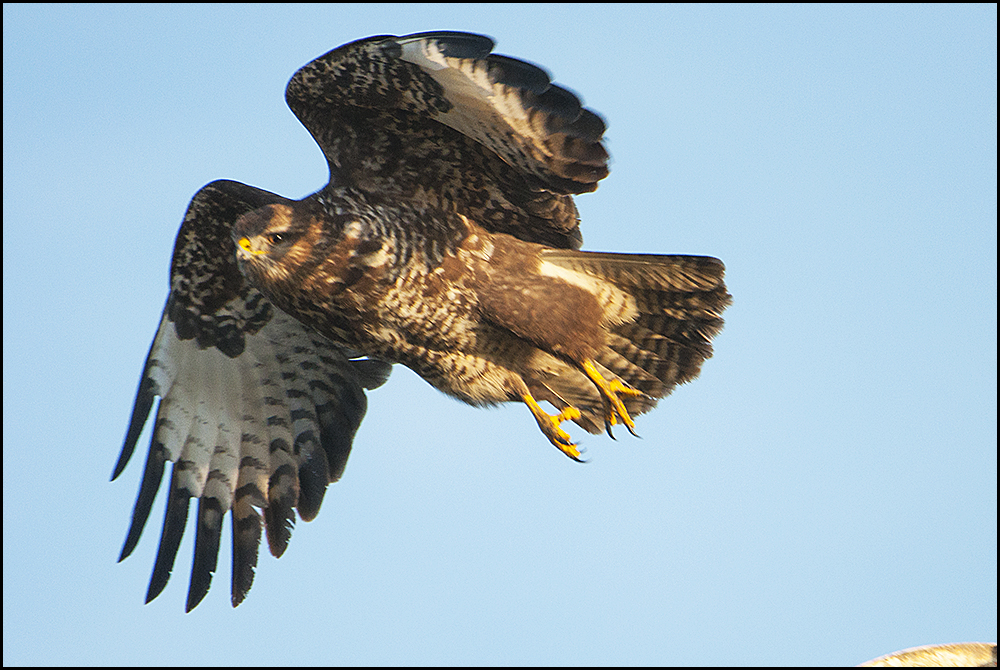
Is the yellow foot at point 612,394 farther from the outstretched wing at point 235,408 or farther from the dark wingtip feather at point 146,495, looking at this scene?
the dark wingtip feather at point 146,495

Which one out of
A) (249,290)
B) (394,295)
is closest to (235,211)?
(249,290)

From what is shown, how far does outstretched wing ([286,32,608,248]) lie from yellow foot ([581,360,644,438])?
0.68m

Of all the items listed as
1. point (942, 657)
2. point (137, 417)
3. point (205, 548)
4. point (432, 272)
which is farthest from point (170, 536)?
point (942, 657)

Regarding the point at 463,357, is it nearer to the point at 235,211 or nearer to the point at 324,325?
the point at 324,325

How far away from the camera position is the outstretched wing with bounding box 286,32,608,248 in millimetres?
5613

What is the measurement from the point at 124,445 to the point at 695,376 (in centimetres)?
318

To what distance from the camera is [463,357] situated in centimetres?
661

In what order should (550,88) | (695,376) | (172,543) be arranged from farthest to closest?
(172,543) < (695,376) < (550,88)

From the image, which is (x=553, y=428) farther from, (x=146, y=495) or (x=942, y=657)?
(x=942, y=657)

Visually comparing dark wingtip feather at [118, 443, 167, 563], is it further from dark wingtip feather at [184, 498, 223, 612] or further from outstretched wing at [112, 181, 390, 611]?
dark wingtip feather at [184, 498, 223, 612]

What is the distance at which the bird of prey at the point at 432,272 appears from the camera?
5.86 metres

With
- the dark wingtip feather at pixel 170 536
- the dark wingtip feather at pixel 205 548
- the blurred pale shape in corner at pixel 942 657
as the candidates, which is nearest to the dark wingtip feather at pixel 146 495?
the dark wingtip feather at pixel 170 536

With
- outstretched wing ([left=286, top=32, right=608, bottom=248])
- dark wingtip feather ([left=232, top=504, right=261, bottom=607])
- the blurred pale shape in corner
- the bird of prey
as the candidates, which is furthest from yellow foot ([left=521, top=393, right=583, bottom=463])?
the blurred pale shape in corner

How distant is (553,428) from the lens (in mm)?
6781
